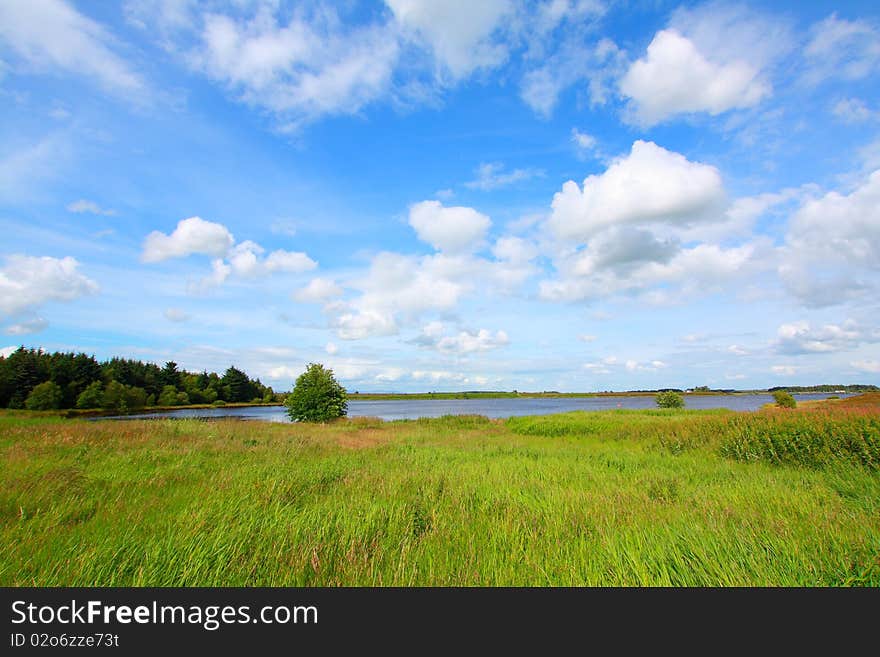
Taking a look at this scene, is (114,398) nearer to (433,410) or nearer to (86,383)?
(86,383)

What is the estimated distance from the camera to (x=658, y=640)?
2.87 metres

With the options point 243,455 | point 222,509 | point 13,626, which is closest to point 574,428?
point 243,455

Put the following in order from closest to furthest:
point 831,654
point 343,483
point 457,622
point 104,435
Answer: point 831,654 → point 457,622 → point 343,483 → point 104,435

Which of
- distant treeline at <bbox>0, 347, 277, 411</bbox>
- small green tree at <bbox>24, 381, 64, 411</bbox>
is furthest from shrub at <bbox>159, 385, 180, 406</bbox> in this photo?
small green tree at <bbox>24, 381, 64, 411</bbox>

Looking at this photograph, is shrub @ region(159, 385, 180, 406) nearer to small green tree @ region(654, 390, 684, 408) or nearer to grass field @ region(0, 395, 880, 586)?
grass field @ region(0, 395, 880, 586)

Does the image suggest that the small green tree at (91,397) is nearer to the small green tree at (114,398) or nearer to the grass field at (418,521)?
the small green tree at (114,398)

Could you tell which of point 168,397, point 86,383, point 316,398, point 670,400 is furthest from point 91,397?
point 670,400

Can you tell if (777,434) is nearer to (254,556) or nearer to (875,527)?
(875,527)

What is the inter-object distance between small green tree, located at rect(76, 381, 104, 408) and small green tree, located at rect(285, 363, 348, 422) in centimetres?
5084

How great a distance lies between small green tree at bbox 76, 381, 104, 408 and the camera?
65.8 m

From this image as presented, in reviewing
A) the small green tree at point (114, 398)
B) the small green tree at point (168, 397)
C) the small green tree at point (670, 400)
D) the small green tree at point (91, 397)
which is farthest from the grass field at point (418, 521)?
the small green tree at point (168, 397)

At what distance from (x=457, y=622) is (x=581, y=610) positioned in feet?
3.61

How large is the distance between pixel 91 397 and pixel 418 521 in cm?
8641

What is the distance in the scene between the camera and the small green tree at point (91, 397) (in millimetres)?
65812
